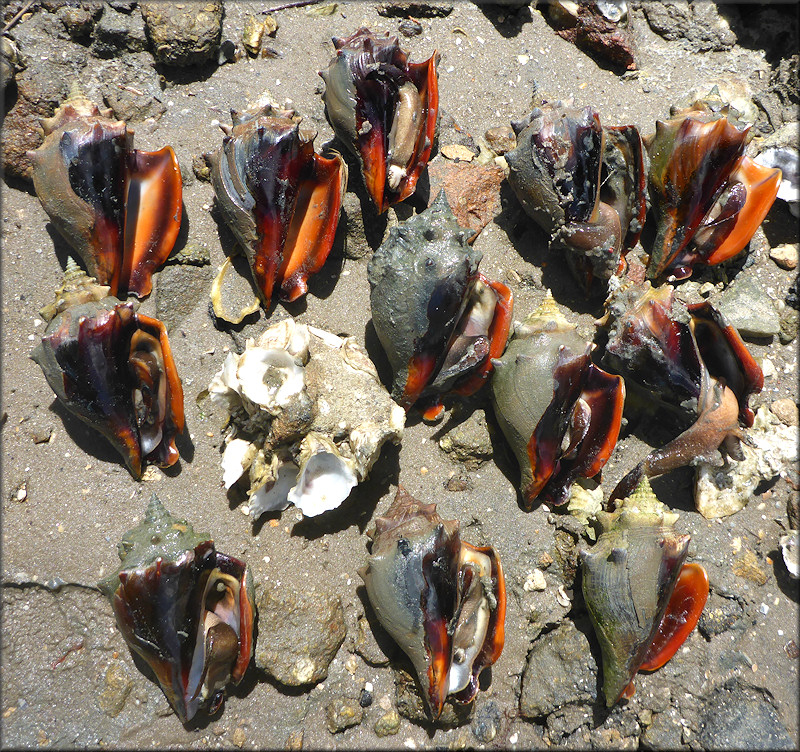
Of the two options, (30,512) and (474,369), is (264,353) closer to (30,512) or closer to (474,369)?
(474,369)

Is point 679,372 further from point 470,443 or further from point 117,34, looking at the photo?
point 117,34

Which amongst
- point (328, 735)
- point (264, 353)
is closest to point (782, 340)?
point (264, 353)

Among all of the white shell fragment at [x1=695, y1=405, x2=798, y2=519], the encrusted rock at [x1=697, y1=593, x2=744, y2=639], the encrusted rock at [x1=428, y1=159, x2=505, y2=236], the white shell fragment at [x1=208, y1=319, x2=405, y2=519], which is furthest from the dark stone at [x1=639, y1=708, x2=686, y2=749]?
the encrusted rock at [x1=428, y1=159, x2=505, y2=236]

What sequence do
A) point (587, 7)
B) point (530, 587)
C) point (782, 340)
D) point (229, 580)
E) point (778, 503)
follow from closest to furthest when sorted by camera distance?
point (229, 580)
point (530, 587)
point (778, 503)
point (782, 340)
point (587, 7)

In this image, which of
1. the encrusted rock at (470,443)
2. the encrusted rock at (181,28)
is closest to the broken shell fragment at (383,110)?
the encrusted rock at (181,28)

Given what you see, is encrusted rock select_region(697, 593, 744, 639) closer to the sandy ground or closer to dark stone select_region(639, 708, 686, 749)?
the sandy ground

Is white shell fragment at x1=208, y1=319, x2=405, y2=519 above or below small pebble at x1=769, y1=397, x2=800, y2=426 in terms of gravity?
below
